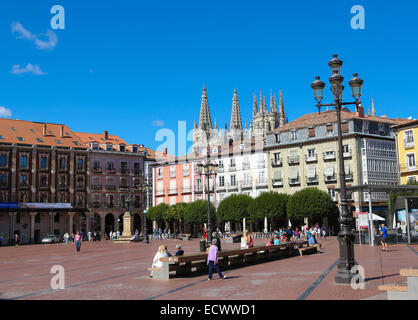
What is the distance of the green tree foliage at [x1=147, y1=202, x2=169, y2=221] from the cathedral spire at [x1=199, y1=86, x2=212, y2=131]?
98.4 m

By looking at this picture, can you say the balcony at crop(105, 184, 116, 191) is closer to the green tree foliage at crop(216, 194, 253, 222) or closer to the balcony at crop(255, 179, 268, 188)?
the green tree foliage at crop(216, 194, 253, 222)

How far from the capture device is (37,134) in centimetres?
7262

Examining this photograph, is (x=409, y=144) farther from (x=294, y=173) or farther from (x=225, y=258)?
(x=225, y=258)

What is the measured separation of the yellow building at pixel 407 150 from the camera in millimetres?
49156

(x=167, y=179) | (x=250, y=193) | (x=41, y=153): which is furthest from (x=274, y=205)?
(x=41, y=153)

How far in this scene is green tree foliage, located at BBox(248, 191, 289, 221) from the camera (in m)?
57.1

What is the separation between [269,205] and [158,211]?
73.9ft

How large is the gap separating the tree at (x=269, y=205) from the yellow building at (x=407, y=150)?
13977 millimetres

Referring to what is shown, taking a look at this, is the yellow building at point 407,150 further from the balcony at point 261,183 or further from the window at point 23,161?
the window at point 23,161

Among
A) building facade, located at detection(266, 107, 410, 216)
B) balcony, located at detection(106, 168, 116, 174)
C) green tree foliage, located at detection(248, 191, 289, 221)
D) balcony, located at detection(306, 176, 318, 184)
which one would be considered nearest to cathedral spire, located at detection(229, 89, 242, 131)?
balcony, located at detection(106, 168, 116, 174)

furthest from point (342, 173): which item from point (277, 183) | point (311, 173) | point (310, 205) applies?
point (277, 183)

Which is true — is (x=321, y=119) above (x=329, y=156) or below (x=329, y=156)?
above
